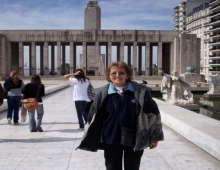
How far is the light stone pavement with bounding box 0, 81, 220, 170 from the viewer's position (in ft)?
16.3

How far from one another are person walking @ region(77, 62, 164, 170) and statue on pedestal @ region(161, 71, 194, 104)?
1096cm

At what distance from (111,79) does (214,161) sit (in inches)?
106

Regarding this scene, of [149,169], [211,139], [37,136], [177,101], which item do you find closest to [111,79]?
[149,169]

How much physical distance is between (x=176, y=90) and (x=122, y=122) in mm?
11163

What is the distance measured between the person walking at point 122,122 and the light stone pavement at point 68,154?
1649 millimetres

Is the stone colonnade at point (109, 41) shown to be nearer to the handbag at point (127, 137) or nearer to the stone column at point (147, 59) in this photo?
the stone column at point (147, 59)

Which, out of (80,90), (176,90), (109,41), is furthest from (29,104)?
(109,41)

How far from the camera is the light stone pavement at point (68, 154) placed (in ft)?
16.3

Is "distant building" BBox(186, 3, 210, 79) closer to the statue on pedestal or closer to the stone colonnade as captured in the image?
the stone colonnade

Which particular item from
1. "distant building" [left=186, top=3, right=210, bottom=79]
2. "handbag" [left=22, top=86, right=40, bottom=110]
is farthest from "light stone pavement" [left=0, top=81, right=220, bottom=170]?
"distant building" [left=186, top=3, right=210, bottom=79]

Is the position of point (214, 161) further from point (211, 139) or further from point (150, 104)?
point (150, 104)

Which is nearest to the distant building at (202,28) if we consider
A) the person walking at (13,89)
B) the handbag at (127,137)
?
the person walking at (13,89)

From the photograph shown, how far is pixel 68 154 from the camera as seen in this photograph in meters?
5.68

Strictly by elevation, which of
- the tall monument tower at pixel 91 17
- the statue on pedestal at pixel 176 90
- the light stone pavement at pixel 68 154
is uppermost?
the tall monument tower at pixel 91 17
